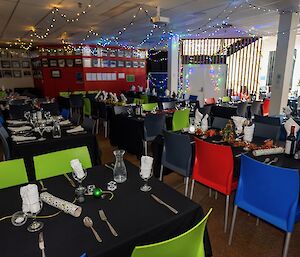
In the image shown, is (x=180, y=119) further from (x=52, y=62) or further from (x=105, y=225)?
(x=52, y=62)

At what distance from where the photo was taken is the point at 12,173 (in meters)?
1.70

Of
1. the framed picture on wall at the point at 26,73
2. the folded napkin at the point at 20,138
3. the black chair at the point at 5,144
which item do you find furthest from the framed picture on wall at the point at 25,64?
the folded napkin at the point at 20,138

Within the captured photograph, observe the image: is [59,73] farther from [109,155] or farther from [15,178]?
[15,178]

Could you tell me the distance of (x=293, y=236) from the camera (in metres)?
2.16

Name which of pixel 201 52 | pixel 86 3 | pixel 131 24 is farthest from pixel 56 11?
pixel 201 52

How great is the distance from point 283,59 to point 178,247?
203 inches

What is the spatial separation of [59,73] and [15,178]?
7873 mm

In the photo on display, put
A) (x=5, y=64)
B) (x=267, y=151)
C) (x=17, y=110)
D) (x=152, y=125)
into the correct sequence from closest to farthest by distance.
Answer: (x=267, y=151)
(x=152, y=125)
(x=17, y=110)
(x=5, y=64)

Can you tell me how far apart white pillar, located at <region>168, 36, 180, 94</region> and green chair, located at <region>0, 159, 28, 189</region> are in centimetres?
652

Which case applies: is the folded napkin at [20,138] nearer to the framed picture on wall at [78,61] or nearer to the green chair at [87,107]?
the green chair at [87,107]

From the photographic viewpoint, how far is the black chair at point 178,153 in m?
2.41

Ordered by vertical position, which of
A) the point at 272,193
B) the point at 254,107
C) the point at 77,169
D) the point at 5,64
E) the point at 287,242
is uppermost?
the point at 5,64

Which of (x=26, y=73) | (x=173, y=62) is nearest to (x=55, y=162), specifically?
(x=173, y=62)

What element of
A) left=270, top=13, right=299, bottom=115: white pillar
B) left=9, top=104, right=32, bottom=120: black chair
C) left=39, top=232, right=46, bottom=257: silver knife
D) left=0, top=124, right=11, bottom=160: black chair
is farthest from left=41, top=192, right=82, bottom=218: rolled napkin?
left=270, top=13, right=299, bottom=115: white pillar
